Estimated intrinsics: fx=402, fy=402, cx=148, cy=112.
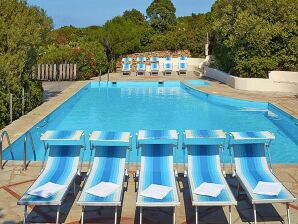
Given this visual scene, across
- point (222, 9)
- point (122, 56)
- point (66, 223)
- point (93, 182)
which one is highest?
point (222, 9)

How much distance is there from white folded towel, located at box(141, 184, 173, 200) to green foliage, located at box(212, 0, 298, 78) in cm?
1470

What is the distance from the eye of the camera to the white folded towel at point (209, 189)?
16.6 ft

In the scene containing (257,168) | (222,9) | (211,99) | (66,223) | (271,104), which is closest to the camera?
(66,223)

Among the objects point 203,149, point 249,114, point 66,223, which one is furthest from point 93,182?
point 249,114

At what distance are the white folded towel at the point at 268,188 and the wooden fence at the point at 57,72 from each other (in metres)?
18.0

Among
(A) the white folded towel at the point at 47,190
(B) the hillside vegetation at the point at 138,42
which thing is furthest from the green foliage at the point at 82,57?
(A) the white folded towel at the point at 47,190

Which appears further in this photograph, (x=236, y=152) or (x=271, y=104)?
(x=271, y=104)

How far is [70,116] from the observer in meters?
14.2

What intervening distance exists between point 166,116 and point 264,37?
7.38 meters

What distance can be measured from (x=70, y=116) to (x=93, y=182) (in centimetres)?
894

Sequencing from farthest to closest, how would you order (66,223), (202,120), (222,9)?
1. (222,9)
2. (202,120)
3. (66,223)

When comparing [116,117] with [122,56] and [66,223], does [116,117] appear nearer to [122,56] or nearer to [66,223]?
[66,223]

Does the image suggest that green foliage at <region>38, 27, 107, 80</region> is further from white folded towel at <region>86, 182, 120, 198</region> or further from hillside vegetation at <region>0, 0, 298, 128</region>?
white folded towel at <region>86, 182, 120, 198</region>

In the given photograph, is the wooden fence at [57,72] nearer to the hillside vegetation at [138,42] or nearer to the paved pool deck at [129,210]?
the hillside vegetation at [138,42]
